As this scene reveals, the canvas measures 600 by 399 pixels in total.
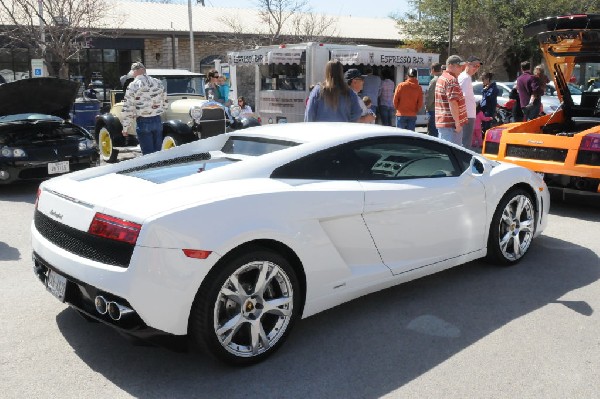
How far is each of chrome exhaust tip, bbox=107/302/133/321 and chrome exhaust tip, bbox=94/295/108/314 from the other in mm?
38

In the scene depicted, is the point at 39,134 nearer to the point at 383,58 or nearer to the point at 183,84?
the point at 183,84

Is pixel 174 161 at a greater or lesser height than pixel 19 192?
greater

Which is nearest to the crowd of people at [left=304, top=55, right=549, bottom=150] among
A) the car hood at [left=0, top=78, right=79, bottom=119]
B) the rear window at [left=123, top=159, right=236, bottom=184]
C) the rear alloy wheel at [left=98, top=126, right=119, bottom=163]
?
the rear window at [left=123, top=159, right=236, bottom=184]

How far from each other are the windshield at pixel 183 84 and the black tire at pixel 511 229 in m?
8.41

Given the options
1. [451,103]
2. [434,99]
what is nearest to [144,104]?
[451,103]

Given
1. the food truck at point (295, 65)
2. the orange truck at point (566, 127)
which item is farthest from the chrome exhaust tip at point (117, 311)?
the food truck at point (295, 65)

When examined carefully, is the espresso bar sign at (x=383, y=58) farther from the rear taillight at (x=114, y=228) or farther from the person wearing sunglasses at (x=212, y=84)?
the rear taillight at (x=114, y=228)

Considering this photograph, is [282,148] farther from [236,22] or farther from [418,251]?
[236,22]

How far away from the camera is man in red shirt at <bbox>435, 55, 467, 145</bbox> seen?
758cm

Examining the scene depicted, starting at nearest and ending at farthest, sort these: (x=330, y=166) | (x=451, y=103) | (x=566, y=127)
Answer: (x=330, y=166)
(x=451, y=103)
(x=566, y=127)

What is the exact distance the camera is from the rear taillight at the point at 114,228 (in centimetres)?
299

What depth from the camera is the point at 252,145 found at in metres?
4.18

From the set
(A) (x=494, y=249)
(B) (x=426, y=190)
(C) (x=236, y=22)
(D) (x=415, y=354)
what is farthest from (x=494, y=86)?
(C) (x=236, y=22)

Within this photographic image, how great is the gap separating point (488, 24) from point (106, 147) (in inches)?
960
